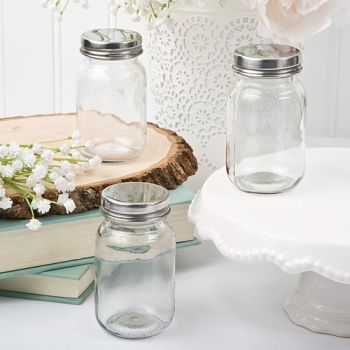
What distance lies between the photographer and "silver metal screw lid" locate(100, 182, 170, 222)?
0.97 m

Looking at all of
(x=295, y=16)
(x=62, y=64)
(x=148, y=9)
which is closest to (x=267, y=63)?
(x=295, y=16)

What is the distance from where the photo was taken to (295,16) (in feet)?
3.63

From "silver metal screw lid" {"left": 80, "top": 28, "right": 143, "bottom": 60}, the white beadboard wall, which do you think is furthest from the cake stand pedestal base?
the white beadboard wall

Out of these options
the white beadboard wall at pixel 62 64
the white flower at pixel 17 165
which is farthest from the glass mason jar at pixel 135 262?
the white beadboard wall at pixel 62 64

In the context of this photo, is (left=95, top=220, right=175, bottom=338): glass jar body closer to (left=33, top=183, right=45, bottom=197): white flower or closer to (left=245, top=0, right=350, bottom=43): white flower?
(left=33, top=183, right=45, bottom=197): white flower

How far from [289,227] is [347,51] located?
0.63 metres

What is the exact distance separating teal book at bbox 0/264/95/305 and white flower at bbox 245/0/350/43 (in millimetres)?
320

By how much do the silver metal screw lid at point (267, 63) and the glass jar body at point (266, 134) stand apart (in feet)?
0.09

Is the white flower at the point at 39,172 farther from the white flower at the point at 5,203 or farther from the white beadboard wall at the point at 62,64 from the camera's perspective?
the white beadboard wall at the point at 62,64

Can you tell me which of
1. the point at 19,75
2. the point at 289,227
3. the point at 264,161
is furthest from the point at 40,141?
the point at 19,75

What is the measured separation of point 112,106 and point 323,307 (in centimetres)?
37

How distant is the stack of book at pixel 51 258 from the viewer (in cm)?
106

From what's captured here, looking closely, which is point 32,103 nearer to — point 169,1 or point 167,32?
point 167,32

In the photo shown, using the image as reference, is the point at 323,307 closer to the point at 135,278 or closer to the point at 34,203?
the point at 135,278
